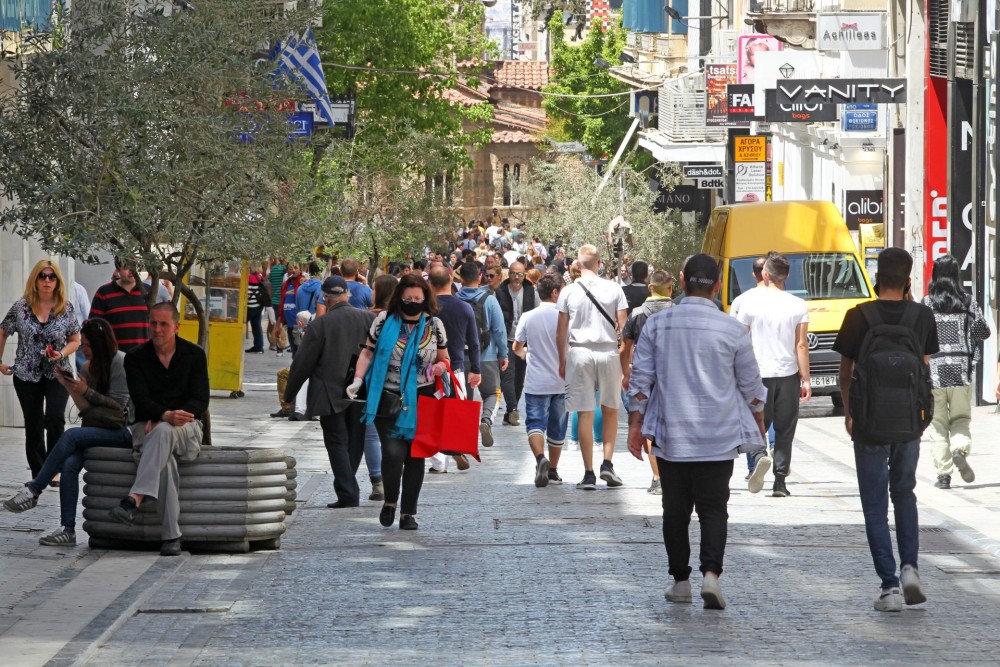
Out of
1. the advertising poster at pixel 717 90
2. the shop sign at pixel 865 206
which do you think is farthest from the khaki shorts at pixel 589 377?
the advertising poster at pixel 717 90

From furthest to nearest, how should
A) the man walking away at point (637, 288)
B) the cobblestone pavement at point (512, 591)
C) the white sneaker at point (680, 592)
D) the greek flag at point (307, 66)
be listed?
the man walking away at point (637, 288), the greek flag at point (307, 66), the white sneaker at point (680, 592), the cobblestone pavement at point (512, 591)

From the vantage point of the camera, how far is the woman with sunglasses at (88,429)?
10.8 metres

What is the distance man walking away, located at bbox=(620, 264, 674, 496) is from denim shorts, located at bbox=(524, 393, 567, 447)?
1.84 feet

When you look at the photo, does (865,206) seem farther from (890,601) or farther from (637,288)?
(890,601)

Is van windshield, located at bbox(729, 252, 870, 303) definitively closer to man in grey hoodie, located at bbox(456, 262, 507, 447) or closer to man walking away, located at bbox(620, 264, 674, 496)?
man in grey hoodie, located at bbox(456, 262, 507, 447)

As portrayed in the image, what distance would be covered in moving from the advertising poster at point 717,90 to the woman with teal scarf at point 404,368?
3071cm

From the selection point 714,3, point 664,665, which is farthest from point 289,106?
point 714,3

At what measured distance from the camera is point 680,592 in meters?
8.61

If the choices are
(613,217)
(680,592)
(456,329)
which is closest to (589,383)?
(456,329)

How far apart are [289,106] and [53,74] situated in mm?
1709

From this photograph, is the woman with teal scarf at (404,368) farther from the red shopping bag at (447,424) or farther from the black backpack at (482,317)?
the black backpack at (482,317)

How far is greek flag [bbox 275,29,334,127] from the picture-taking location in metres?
13.1

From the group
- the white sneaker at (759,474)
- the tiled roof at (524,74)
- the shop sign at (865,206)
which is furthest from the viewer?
the tiled roof at (524,74)

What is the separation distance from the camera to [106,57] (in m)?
11.1
